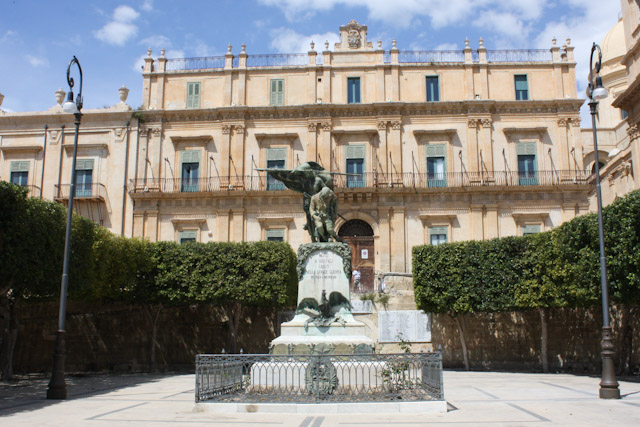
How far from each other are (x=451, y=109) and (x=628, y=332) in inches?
637

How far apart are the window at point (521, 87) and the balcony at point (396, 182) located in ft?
14.5

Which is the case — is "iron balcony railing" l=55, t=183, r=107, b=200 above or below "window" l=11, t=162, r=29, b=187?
below

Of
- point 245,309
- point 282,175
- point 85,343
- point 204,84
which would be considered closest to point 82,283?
point 85,343

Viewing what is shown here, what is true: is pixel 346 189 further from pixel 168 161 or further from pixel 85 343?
pixel 85 343

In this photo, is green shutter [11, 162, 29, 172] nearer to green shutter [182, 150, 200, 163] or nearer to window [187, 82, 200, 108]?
green shutter [182, 150, 200, 163]

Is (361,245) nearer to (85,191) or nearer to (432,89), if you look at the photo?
(432,89)

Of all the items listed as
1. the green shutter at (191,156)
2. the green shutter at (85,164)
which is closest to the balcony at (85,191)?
the green shutter at (85,164)

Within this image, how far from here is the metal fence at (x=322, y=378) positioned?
10.3 m

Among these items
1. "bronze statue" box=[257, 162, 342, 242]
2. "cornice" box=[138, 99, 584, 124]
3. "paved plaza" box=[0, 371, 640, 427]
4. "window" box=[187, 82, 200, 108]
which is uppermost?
"window" box=[187, 82, 200, 108]

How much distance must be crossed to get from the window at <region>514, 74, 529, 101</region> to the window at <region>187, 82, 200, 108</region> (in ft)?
58.6

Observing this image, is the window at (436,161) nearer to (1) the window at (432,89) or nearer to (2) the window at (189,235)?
(1) the window at (432,89)

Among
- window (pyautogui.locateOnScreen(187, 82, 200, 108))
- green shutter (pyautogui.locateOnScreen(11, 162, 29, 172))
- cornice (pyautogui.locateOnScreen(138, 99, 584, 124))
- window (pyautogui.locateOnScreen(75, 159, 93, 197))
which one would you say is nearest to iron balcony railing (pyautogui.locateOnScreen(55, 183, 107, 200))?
window (pyautogui.locateOnScreen(75, 159, 93, 197))

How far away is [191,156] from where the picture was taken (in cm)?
3359

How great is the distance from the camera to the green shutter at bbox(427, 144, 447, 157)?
108 ft
